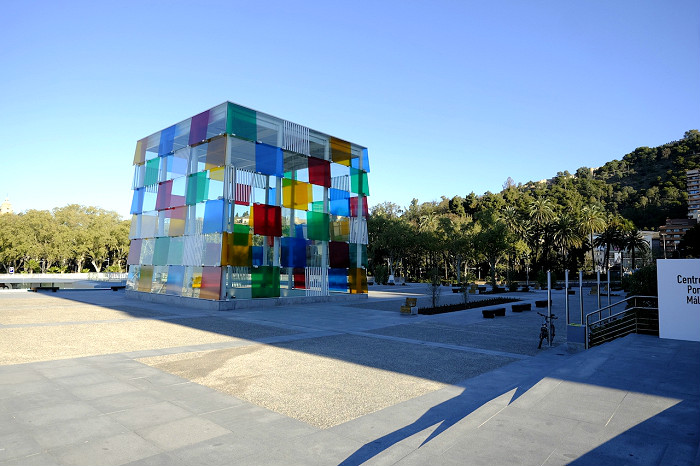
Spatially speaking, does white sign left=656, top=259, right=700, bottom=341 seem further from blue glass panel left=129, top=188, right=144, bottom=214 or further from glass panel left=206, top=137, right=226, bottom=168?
blue glass panel left=129, top=188, right=144, bottom=214

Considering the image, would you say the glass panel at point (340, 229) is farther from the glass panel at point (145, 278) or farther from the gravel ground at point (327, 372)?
the gravel ground at point (327, 372)

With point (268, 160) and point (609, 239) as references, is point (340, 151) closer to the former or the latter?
point (268, 160)

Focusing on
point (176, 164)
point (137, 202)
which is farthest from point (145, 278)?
point (176, 164)

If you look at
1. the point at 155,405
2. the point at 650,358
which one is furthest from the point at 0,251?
the point at 650,358

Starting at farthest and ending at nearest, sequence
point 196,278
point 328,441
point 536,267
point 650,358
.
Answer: point 536,267 < point 196,278 < point 650,358 < point 328,441

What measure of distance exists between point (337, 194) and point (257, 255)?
8.79 metres

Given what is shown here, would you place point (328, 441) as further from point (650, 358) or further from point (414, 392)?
point (650, 358)

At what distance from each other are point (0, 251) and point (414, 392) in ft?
298

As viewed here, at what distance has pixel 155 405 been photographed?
8.05m

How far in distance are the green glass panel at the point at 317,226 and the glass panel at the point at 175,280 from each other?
9034mm

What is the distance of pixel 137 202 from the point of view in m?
35.5

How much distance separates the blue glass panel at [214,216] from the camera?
26578mm

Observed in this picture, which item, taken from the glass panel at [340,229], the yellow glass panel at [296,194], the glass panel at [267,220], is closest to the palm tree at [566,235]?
the glass panel at [340,229]

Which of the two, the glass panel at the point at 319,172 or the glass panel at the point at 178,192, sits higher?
the glass panel at the point at 319,172
